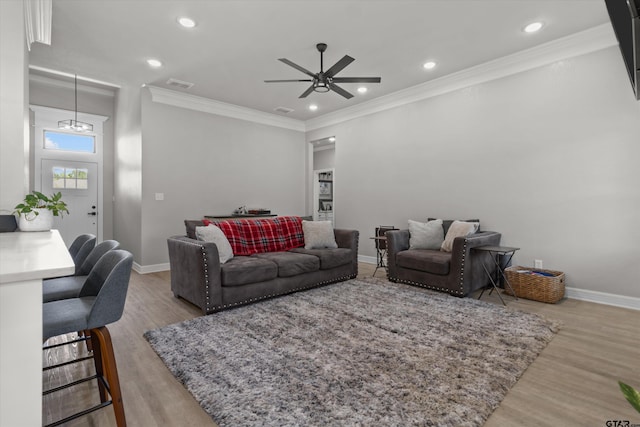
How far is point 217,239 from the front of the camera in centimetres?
342

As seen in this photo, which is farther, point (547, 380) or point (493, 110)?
point (493, 110)

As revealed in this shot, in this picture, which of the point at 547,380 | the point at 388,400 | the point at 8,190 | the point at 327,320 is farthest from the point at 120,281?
the point at 547,380

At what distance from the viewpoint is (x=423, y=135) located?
5062 millimetres

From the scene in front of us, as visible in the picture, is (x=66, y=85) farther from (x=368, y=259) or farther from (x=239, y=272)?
(x=368, y=259)

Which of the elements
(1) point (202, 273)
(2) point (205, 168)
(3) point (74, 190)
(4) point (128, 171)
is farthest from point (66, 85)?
(1) point (202, 273)

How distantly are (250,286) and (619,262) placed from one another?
390cm

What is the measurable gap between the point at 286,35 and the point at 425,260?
306 centimetres


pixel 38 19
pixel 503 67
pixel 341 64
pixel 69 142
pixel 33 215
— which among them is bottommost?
pixel 33 215

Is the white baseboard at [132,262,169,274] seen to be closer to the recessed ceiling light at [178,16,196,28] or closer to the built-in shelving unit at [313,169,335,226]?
the recessed ceiling light at [178,16,196,28]

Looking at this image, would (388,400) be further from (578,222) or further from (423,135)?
→ (423,135)

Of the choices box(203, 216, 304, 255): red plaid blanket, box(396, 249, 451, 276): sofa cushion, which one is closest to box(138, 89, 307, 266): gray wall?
box(203, 216, 304, 255): red plaid blanket

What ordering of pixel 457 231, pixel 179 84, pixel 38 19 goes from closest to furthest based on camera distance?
pixel 38 19, pixel 457 231, pixel 179 84

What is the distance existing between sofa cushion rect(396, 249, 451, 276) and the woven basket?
780mm

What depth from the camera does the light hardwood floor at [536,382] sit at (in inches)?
64.6
